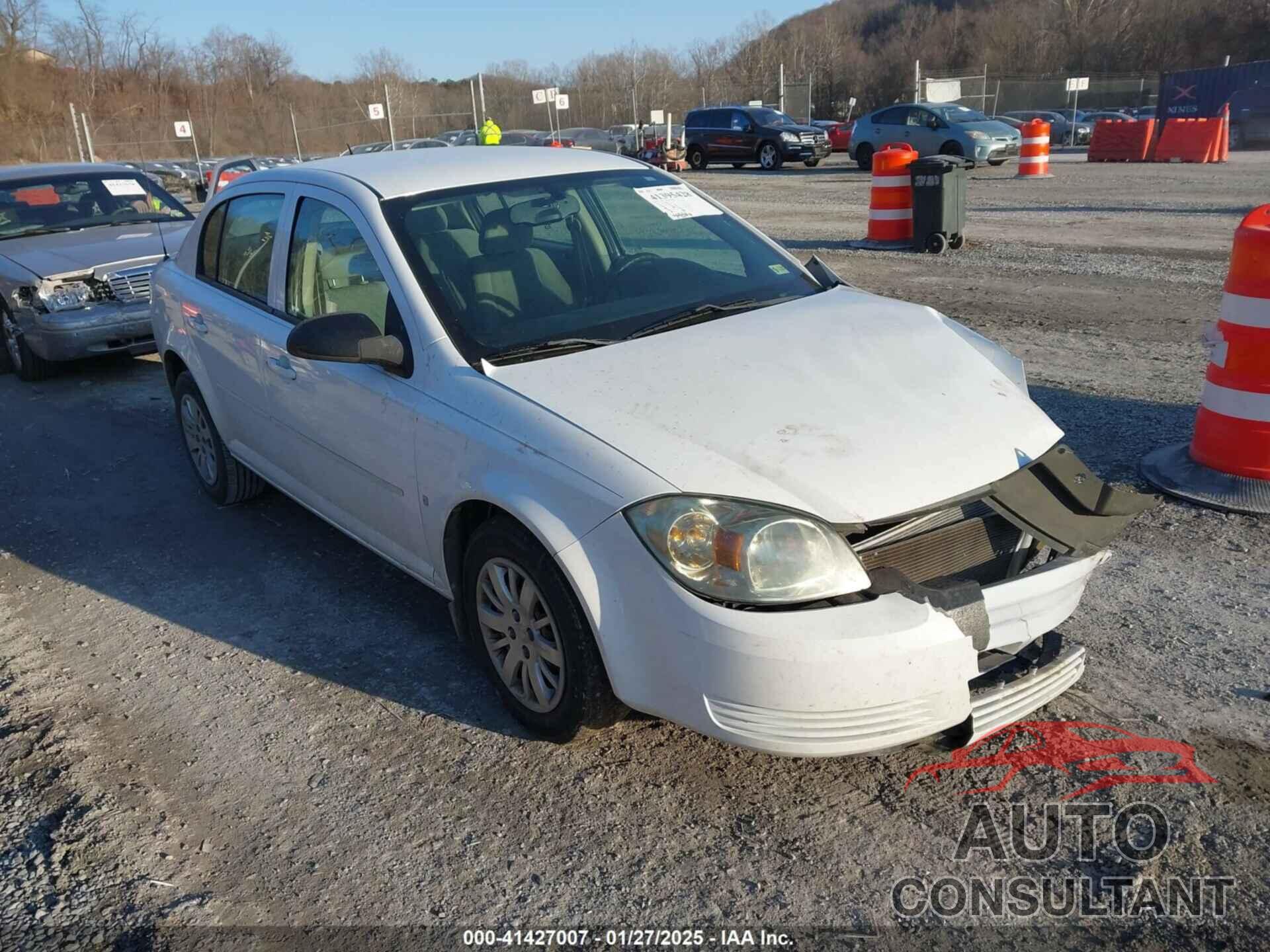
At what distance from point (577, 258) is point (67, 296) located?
6.01 metres

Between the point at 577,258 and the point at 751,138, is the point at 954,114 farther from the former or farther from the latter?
the point at 577,258

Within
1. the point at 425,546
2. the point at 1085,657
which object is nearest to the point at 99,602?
the point at 425,546

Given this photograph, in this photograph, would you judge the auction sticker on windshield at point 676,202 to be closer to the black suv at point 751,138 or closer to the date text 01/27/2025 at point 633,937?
the date text 01/27/2025 at point 633,937

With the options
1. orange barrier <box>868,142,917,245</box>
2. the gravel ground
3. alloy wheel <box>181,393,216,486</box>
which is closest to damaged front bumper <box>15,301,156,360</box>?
alloy wheel <box>181,393,216,486</box>

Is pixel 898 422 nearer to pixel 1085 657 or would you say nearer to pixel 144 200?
pixel 1085 657

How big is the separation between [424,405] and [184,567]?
2.19 metres

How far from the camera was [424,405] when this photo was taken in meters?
3.40

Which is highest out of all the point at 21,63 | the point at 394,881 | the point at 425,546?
the point at 21,63

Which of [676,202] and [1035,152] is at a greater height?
[676,202]

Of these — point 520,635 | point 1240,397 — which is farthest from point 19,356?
point 1240,397

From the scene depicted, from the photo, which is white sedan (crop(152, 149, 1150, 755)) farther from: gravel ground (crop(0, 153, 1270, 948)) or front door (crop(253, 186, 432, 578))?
gravel ground (crop(0, 153, 1270, 948))

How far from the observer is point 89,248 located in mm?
8602

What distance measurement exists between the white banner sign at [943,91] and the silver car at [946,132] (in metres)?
14.0

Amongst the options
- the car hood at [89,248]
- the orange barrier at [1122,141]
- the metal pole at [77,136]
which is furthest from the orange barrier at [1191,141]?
the metal pole at [77,136]
